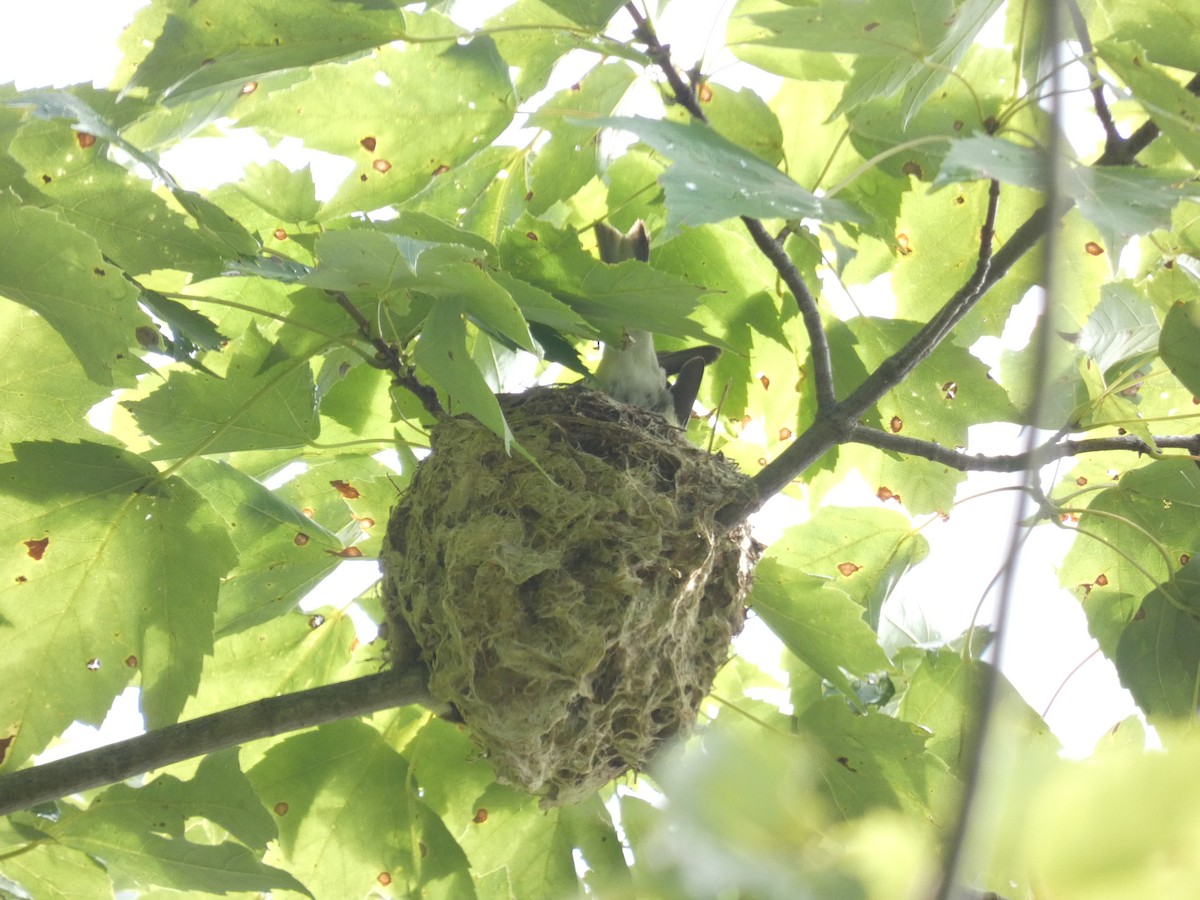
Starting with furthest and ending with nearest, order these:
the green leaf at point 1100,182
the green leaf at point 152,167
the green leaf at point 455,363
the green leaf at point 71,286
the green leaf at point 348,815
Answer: the green leaf at point 348,815
the green leaf at point 455,363
the green leaf at point 71,286
the green leaf at point 152,167
the green leaf at point 1100,182

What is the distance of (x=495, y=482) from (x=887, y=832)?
174 centimetres

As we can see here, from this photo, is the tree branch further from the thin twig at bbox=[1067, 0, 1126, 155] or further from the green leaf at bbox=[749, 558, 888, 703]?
the thin twig at bbox=[1067, 0, 1126, 155]

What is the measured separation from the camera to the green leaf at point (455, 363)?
178cm

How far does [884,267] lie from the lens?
103 inches

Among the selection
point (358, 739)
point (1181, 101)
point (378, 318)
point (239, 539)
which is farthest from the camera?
point (358, 739)

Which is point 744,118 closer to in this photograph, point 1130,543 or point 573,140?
point 573,140

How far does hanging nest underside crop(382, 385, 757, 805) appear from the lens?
2.07m

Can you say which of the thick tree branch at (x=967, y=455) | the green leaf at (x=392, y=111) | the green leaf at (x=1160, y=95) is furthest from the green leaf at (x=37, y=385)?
the green leaf at (x=1160, y=95)

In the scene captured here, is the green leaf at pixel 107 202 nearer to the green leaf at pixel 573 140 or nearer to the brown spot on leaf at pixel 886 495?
the green leaf at pixel 573 140

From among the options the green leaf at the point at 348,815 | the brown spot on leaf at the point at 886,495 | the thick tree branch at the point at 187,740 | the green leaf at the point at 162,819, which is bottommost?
the green leaf at the point at 348,815

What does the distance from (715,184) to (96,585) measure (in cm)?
141

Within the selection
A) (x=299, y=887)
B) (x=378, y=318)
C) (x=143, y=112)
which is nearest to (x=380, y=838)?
(x=299, y=887)

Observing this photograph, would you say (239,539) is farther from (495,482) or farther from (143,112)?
(143,112)

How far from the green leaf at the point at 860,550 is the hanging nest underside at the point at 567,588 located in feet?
1.13
